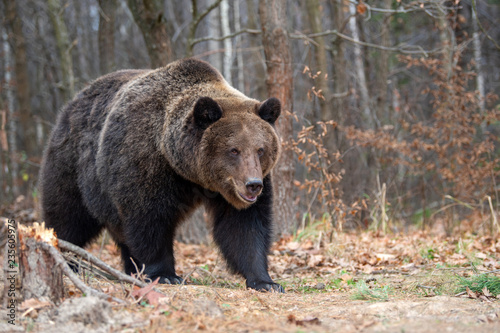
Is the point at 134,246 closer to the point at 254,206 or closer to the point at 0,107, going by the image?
the point at 254,206

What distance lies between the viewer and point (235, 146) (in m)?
5.41

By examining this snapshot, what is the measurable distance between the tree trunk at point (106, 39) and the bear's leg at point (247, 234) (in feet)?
24.2

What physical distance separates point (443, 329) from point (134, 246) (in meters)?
3.65

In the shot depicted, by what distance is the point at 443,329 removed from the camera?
132 inches

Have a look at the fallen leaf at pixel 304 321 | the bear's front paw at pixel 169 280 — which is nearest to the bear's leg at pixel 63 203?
the bear's front paw at pixel 169 280

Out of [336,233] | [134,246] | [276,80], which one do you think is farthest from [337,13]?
[134,246]

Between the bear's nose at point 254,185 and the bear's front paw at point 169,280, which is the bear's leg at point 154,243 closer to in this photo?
the bear's front paw at point 169,280

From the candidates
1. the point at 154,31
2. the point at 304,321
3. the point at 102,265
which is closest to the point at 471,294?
the point at 304,321

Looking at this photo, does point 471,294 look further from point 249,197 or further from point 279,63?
point 279,63

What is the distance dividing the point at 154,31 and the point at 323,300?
640 cm

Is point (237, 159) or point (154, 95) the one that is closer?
point (237, 159)

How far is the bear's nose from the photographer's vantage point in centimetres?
519

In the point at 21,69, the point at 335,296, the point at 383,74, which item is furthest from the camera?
the point at 21,69

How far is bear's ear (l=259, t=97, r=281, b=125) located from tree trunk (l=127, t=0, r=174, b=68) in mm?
4138
